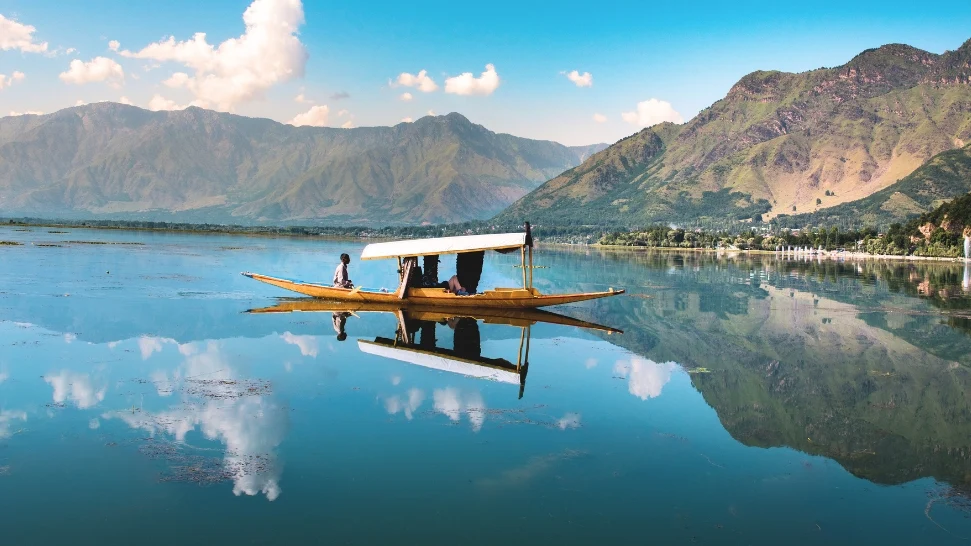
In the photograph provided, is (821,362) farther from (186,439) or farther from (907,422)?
(186,439)

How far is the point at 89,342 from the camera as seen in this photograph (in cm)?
2289

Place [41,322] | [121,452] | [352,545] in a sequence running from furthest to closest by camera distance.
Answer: [41,322] < [121,452] < [352,545]

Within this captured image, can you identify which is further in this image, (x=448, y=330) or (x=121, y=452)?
(x=448, y=330)

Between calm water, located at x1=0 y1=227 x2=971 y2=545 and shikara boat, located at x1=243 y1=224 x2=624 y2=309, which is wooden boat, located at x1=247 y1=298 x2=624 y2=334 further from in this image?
calm water, located at x1=0 y1=227 x2=971 y2=545

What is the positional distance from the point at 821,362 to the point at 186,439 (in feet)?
61.3

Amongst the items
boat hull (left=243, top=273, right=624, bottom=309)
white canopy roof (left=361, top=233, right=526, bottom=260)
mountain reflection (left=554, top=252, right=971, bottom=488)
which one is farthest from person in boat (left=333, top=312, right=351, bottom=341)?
mountain reflection (left=554, top=252, right=971, bottom=488)

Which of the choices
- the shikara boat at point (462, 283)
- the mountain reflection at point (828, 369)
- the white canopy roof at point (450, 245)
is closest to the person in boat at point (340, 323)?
the shikara boat at point (462, 283)

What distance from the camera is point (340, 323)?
96.6 ft

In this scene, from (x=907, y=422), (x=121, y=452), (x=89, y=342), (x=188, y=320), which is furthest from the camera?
(x=188, y=320)

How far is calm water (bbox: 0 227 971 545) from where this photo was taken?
1061cm

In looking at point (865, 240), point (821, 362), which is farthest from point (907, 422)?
point (865, 240)

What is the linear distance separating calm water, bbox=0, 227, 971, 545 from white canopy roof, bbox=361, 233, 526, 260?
4609mm

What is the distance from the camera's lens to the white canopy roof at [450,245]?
1283 inches

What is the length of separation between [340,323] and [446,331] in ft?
14.1
